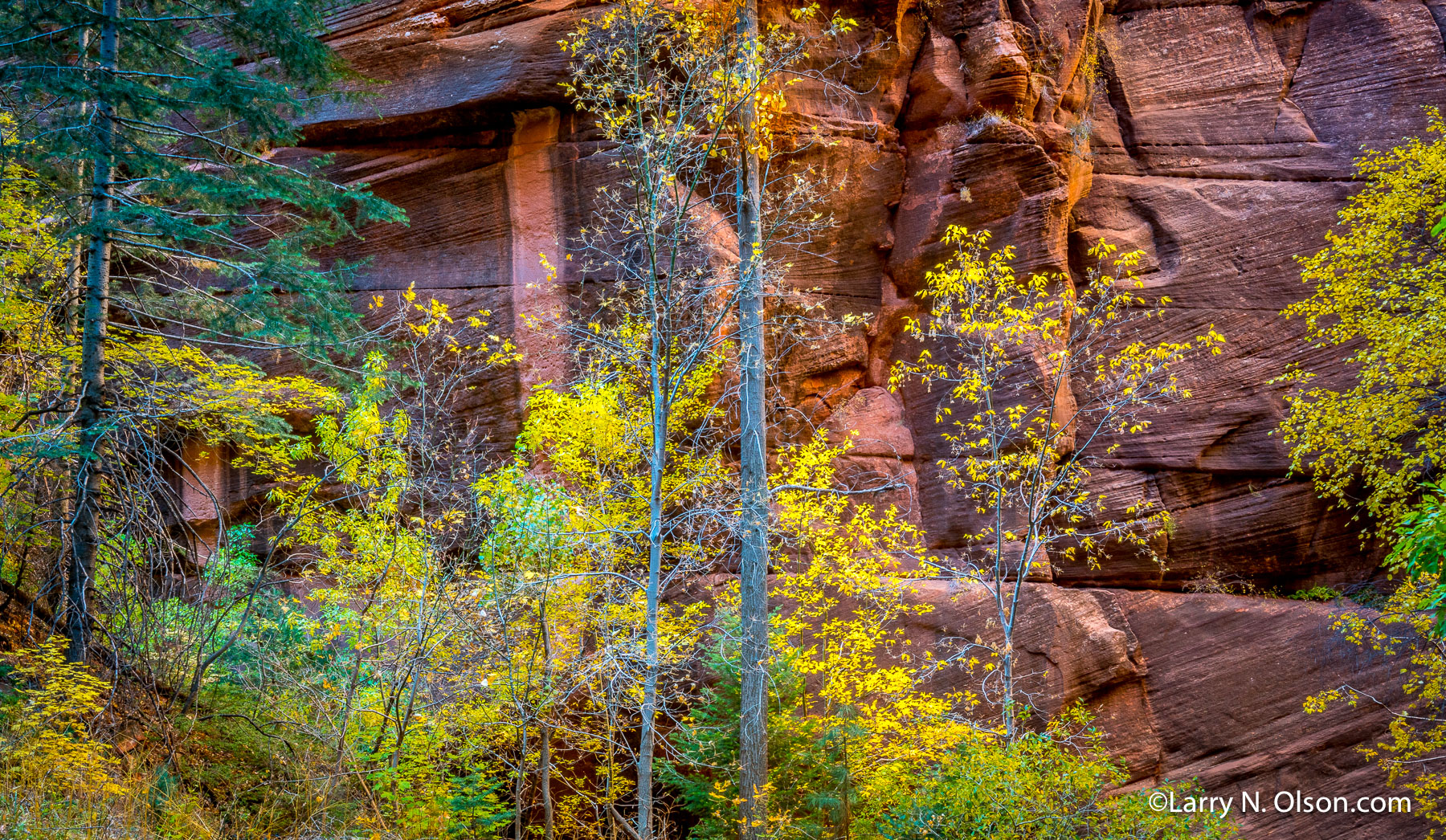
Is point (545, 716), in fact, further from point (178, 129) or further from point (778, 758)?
point (178, 129)

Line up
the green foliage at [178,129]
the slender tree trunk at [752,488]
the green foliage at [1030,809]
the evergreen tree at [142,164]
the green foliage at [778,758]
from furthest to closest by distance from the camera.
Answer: the slender tree trunk at [752,488]
the green foliage at [778,758]
the green foliage at [178,129]
the evergreen tree at [142,164]
the green foliage at [1030,809]

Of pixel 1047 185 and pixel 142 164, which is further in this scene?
pixel 1047 185

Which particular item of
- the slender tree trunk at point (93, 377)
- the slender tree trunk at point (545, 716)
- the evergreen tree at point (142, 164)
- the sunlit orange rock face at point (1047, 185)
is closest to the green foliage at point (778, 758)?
the slender tree trunk at point (545, 716)

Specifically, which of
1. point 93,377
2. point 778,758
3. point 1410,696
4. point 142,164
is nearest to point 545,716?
point 778,758

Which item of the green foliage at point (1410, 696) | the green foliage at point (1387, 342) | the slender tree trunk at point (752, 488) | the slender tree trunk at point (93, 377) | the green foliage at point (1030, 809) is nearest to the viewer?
the green foliage at point (1030, 809)

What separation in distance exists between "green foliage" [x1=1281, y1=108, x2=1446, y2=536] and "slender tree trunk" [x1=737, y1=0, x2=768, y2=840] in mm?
7523

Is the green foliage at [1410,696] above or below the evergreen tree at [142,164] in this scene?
below

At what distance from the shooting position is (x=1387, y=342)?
38.4 feet

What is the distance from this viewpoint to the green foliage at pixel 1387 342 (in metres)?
11.2

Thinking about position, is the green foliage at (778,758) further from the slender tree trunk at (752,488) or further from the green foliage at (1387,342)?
the green foliage at (1387,342)

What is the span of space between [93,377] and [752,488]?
7625 millimetres

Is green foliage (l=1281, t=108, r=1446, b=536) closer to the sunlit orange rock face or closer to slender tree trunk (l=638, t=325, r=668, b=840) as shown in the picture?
the sunlit orange rock face

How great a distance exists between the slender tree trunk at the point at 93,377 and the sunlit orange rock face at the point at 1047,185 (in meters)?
6.98

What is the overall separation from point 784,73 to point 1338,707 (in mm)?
13672
